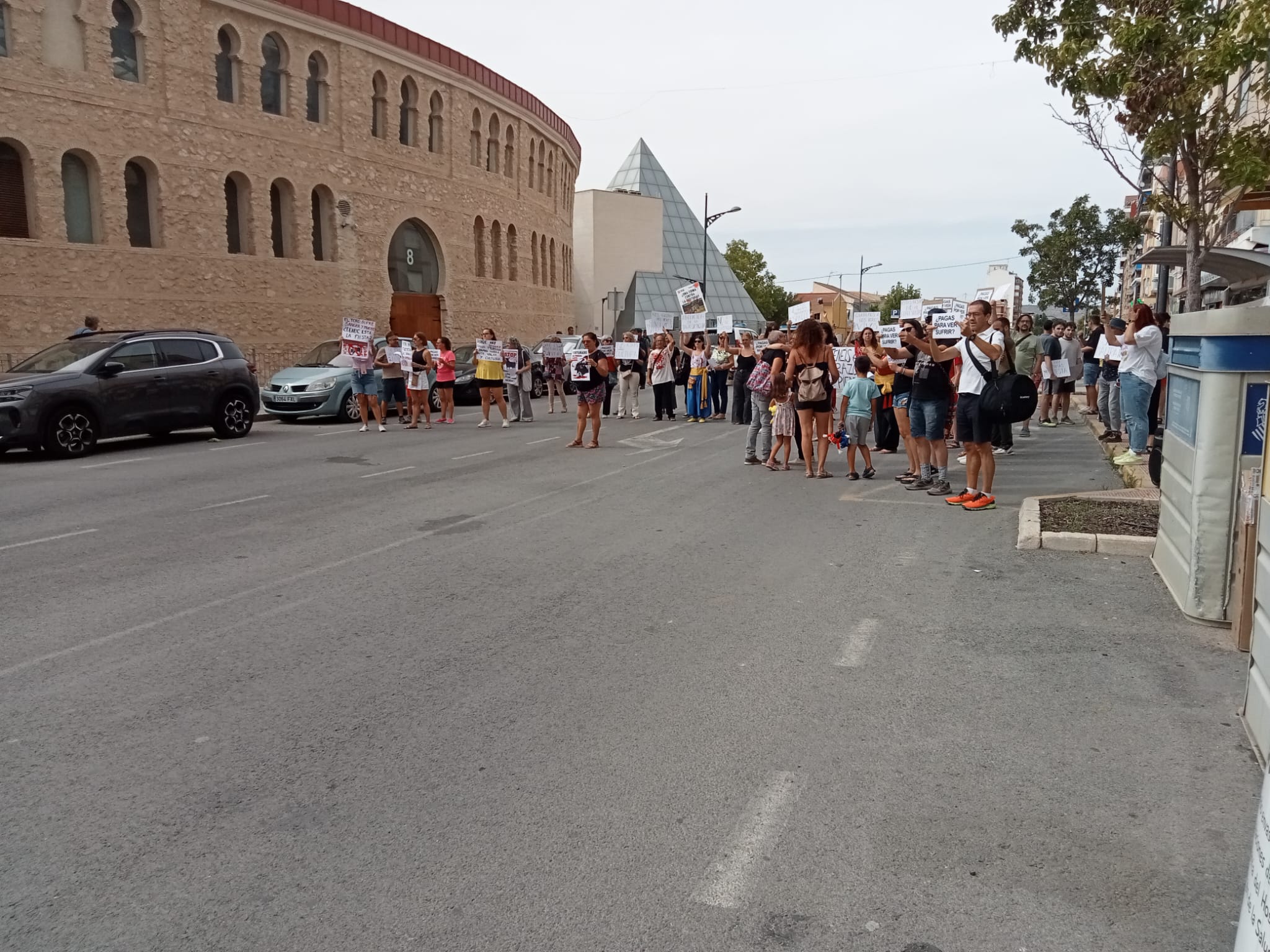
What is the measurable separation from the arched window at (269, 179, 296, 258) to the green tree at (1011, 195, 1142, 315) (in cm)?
3575

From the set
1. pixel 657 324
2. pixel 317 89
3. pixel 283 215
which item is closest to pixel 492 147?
pixel 317 89

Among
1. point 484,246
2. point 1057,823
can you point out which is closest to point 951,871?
point 1057,823

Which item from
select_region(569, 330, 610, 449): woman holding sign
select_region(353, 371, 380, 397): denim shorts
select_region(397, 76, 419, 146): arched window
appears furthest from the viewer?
select_region(397, 76, 419, 146): arched window

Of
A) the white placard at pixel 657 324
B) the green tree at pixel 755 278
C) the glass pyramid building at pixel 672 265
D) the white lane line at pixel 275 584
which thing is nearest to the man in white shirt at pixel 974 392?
the white lane line at pixel 275 584

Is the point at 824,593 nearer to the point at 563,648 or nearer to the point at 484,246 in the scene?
the point at 563,648

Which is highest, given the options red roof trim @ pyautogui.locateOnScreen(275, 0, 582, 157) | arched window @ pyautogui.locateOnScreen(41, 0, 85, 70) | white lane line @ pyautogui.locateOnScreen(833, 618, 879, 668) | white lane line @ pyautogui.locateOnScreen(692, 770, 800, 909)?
red roof trim @ pyautogui.locateOnScreen(275, 0, 582, 157)

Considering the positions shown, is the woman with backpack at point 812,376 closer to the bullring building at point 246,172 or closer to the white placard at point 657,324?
the white placard at point 657,324

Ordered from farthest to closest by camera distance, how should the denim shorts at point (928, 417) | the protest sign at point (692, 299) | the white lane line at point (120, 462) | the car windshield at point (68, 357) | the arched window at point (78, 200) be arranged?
the arched window at point (78, 200)
the protest sign at point (692, 299)
the car windshield at point (68, 357)
the white lane line at point (120, 462)
the denim shorts at point (928, 417)

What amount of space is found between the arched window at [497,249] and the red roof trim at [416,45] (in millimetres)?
4954

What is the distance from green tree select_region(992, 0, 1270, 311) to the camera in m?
9.39

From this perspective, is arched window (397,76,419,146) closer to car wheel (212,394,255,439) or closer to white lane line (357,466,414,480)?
car wheel (212,394,255,439)

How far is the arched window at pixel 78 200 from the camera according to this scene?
73.6 ft

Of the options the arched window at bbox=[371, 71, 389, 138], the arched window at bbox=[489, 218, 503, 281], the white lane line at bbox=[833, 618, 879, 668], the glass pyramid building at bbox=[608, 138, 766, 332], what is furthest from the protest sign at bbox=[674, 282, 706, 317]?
the glass pyramid building at bbox=[608, 138, 766, 332]

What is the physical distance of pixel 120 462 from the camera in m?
13.3
